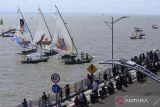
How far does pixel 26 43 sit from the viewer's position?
108 meters

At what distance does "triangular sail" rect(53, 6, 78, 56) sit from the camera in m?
90.2

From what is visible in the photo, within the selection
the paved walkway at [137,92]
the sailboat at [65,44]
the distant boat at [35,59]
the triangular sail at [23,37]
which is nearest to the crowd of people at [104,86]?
the paved walkway at [137,92]

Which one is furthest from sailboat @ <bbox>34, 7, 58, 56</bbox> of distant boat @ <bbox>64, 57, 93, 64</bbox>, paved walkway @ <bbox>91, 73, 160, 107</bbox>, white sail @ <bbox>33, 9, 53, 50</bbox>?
paved walkway @ <bbox>91, 73, 160, 107</bbox>

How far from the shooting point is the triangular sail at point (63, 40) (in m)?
90.2

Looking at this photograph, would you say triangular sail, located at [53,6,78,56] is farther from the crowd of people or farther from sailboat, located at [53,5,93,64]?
the crowd of people

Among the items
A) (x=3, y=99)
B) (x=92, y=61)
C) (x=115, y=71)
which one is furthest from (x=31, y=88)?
(x=92, y=61)

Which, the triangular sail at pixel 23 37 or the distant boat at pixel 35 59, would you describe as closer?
the distant boat at pixel 35 59

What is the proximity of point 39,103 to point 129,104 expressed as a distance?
6204 millimetres

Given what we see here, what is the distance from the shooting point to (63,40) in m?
91.4

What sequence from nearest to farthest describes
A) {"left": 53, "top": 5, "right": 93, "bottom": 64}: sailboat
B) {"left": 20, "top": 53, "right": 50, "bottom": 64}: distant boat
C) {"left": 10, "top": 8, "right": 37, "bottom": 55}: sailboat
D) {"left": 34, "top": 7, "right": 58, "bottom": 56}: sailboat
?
{"left": 53, "top": 5, "right": 93, "bottom": 64}: sailboat, {"left": 20, "top": 53, "right": 50, "bottom": 64}: distant boat, {"left": 34, "top": 7, "right": 58, "bottom": 56}: sailboat, {"left": 10, "top": 8, "right": 37, "bottom": 55}: sailboat

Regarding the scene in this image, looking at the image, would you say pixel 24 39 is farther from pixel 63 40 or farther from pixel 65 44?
pixel 65 44

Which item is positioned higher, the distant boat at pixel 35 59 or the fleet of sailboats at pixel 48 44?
the fleet of sailboats at pixel 48 44

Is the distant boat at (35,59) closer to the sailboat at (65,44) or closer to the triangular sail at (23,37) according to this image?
the sailboat at (65,44)

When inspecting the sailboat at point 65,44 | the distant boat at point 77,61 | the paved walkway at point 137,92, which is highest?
the sailboat at point 65,44
